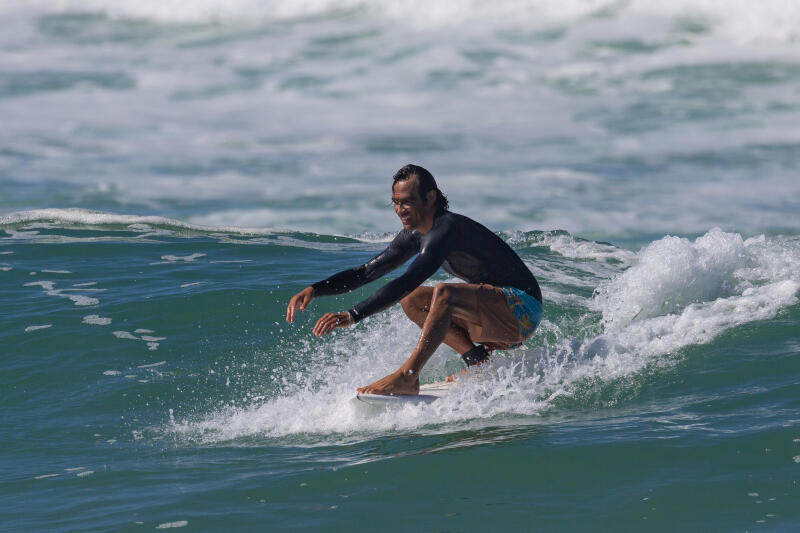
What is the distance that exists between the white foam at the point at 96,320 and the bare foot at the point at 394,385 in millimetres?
4655

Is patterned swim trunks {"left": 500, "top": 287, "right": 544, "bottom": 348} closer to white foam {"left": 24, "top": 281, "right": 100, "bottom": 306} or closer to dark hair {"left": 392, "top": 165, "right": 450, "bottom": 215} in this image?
dark hair {"left": 392, "top": 165, "right": 450, "bottom": 215}

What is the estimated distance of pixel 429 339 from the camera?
7.26 metres

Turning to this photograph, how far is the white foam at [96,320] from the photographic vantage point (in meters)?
10.9

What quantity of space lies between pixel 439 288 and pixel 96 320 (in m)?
5.14

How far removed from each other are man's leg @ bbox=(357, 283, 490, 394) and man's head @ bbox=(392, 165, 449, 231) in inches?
20.4

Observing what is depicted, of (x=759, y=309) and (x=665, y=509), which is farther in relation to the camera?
(x=759, y=309)

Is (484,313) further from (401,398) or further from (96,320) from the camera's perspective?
(96,320)

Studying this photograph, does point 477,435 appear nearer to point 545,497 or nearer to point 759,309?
point 545,497

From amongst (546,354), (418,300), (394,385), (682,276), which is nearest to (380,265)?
(418,300)

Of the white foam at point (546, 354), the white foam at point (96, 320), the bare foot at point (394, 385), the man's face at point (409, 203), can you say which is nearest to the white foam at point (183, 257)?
the white foam at point (96, 320)

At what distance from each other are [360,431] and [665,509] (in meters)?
2.55

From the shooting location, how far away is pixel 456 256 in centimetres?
764

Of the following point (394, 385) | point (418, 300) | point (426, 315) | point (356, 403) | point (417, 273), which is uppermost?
point (417, 273)

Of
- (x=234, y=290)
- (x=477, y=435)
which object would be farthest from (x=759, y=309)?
(x=234, y=290)
